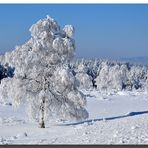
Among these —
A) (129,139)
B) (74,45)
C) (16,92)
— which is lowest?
(129,139)

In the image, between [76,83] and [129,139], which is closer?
[129,139]

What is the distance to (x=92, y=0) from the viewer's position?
872 inches

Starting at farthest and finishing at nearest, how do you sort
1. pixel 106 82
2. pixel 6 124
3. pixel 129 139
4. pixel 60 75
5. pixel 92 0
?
pixel 106 82, pixel 6 124, pixel 60 75, pixel 92 0, pixel 129 139

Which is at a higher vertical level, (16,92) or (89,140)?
(16,92)

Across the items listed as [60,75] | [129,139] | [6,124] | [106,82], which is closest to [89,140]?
[129,139]

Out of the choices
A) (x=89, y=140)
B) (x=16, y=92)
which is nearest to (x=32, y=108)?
(x=16, y=92)

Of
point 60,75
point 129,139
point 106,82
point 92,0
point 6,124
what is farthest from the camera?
point 106,82

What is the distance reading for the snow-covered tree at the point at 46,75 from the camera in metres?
33.8

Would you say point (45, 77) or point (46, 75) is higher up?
point (46, 75)

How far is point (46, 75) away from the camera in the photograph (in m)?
34.6

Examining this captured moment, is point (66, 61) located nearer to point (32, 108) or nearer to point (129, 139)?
point (32, 108)

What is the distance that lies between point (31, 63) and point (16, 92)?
227cm

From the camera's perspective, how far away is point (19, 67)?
112ft

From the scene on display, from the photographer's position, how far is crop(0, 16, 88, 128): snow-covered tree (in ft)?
111
